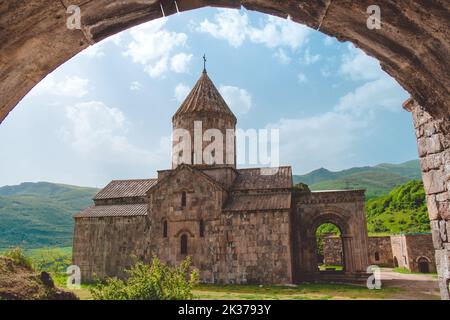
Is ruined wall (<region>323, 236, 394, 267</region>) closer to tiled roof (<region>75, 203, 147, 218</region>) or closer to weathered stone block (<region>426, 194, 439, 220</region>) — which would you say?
tiled roof (<region>75, 203, 147, 218</region>)

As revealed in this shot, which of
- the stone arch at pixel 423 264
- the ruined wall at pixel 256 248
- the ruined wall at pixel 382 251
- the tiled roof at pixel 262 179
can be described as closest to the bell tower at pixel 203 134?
the tiled roof at pixel 262 179

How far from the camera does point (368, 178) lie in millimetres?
83375

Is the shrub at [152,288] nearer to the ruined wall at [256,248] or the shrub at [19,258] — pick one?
the shrub at [19,258]

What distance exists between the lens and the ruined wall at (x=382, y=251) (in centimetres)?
2380

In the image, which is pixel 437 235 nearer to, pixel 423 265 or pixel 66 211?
pixel 423 265

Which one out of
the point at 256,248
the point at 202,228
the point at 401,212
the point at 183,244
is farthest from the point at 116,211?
the point at 401,212

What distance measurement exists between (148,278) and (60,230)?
160 feet

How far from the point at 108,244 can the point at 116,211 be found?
5.33ft

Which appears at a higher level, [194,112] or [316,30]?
[194,112]

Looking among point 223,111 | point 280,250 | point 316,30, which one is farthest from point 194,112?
point 316,30

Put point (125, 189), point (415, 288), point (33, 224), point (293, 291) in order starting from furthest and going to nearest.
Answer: point (33, 224) → point (125, 189) → point (415, 288) → point (293, 291)

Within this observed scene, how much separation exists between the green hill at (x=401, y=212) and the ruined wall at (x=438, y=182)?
2650 cm

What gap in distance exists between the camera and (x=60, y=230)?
4888 cm
